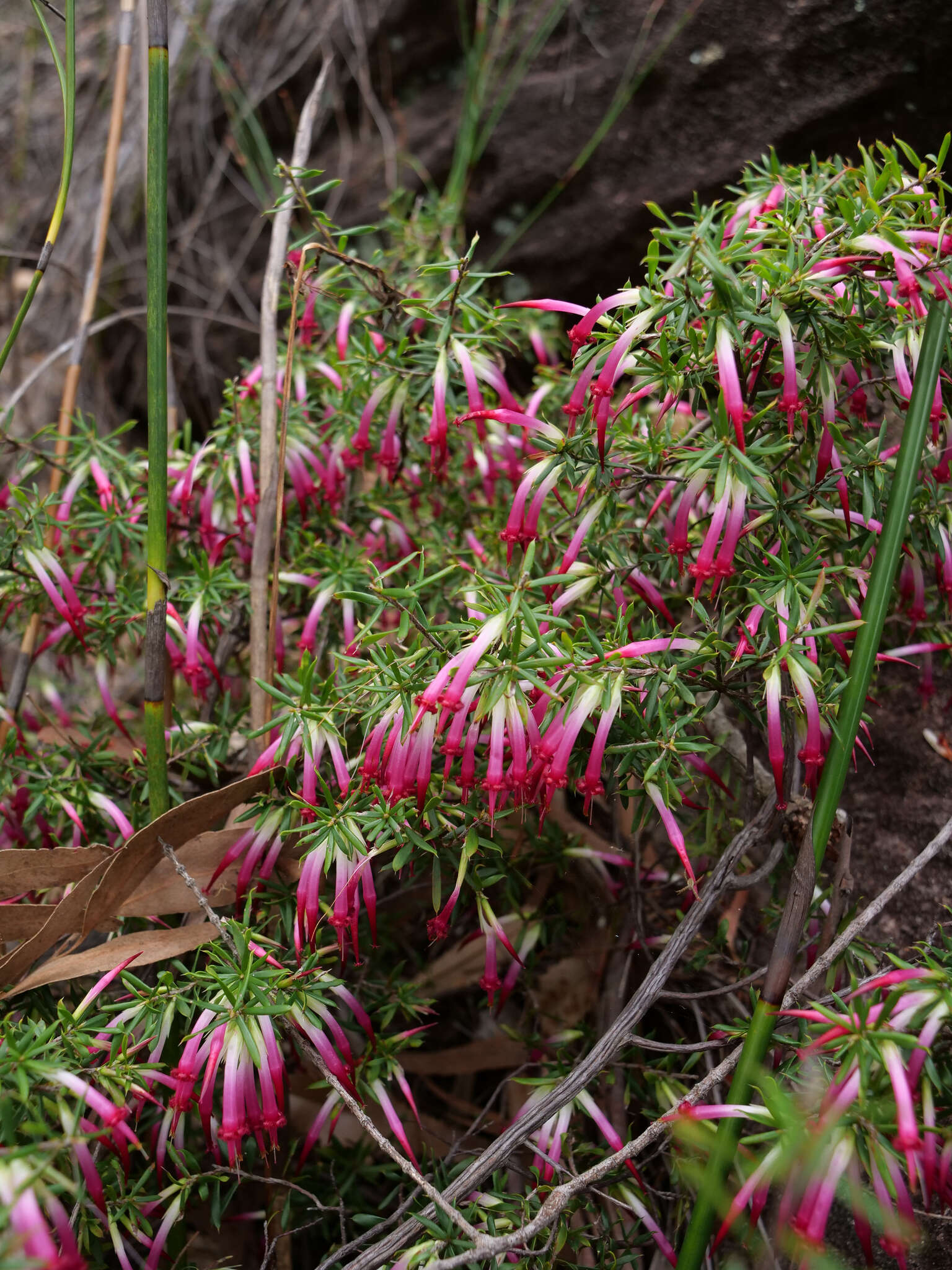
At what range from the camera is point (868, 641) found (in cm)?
98

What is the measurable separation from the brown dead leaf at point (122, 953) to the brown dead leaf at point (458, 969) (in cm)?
44

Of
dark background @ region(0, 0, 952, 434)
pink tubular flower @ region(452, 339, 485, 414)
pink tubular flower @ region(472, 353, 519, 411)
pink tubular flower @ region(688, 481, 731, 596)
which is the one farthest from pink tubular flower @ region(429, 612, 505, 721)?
dark background @ region(0, 0, 952, 434)

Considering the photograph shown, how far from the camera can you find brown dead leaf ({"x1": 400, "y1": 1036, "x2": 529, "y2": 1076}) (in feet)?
4.82

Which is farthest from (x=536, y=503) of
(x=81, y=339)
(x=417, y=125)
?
(x=417, y=125)

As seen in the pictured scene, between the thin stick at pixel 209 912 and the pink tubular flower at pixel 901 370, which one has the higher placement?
the pink tubular flower at pixel 901 370

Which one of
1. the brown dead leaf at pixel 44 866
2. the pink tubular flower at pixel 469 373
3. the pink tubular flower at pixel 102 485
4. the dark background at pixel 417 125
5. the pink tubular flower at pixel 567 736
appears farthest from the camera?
the dark background at pixel 417 125

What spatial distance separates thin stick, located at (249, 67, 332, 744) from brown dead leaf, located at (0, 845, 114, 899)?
29cm

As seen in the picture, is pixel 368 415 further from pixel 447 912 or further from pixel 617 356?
pixel 447 912

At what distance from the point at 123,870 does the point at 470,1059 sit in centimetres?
66

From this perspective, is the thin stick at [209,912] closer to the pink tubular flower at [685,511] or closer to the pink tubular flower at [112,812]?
the pink tubular flower at [112,812]

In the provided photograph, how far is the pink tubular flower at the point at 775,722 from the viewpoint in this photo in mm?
1014

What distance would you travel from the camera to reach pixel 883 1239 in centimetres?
78

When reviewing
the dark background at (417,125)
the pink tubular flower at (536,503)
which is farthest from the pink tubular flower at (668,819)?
the dark background at (417,125)

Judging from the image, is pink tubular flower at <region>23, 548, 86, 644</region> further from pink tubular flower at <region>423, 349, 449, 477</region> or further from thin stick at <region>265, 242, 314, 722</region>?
pink tubular flower at <region>423, 349, 449, 477</region>
